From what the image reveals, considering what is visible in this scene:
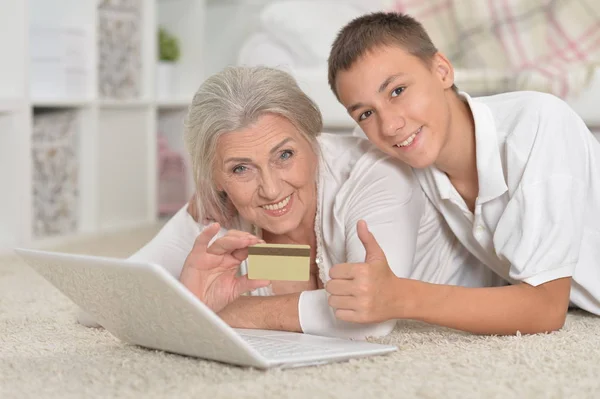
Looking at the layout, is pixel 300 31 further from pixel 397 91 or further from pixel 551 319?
pixel 551 319

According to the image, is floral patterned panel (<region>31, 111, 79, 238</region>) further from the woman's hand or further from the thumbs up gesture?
the thumbs up gesture

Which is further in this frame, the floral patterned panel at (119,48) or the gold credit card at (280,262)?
the floral patterned panel at (119,48)

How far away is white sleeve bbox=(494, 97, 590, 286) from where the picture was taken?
139 centimetres

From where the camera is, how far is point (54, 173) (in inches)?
115

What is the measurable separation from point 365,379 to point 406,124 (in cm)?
48

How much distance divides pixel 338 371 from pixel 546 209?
437 millimetres

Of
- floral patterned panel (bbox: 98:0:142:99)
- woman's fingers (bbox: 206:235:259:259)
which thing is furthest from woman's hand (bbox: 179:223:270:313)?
floral patterned panel (bbox: 98:0:142:99)

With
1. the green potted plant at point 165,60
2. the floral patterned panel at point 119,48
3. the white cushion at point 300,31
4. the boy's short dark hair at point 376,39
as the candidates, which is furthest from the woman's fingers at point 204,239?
the green potted plant at point 165,60

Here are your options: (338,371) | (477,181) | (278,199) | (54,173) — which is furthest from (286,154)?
(54,173)

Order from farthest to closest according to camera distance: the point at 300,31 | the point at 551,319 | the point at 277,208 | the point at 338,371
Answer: the point at 300,31 → the point at 277,208 → the point at 551,319 → the point at 338,371

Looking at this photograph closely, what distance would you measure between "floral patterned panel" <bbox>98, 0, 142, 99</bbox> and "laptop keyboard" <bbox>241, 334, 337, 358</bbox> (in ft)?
6.74

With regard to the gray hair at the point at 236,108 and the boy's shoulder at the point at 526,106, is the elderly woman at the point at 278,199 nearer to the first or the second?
the gray hair at the point at 236,108

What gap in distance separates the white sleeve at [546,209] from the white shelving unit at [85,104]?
1.63 metres

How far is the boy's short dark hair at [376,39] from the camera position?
1490mm
